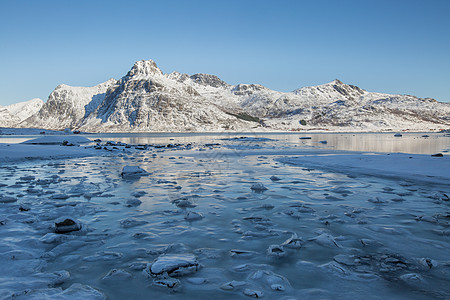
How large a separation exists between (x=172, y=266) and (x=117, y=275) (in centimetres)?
72

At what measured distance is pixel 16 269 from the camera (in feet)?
13.0

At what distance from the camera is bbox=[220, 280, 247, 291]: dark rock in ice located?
3.48 metres

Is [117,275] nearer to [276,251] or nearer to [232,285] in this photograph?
[232,285]

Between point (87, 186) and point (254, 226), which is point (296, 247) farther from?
point (87, 186)

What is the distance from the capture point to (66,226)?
18.1ft

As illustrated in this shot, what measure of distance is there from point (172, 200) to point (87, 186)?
12.9ft

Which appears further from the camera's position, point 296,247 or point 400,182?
point 400,182

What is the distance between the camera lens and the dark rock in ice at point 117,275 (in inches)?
146

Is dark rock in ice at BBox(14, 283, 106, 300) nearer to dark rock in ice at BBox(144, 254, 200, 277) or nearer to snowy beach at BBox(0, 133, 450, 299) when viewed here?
snowy beach at BBox(0, 133, 450, 299)

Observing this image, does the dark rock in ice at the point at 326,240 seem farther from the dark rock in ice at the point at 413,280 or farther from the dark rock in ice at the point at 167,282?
the dark rock in ice at the point at 167,282

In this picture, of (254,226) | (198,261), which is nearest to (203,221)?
(254,226)

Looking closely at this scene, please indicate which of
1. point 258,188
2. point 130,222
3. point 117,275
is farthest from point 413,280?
point 258,188

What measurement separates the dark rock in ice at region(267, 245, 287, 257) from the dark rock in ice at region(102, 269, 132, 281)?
2098 millimetres

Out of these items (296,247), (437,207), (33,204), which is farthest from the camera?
(33,204)
